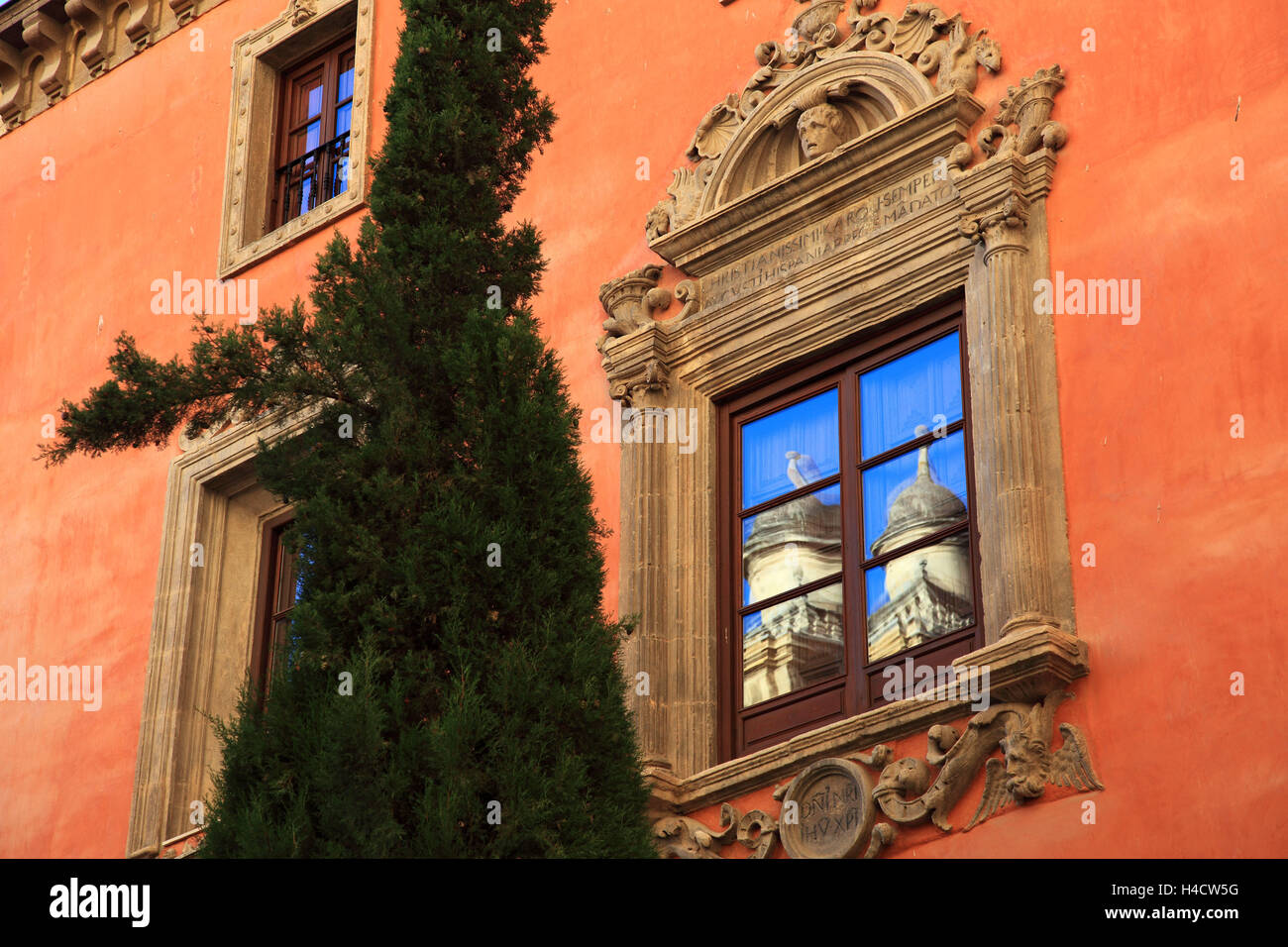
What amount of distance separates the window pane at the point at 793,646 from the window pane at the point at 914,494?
31cm

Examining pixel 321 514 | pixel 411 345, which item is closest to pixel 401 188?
pixel 411 345

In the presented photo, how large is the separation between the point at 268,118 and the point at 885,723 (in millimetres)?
6401

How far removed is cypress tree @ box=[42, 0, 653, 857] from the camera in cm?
671

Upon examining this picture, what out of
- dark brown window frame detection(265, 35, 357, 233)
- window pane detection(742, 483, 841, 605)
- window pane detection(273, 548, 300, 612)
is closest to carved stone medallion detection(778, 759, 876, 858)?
window pane detection(742, 483, 841, 605)

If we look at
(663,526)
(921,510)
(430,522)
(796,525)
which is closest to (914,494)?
(921,510)

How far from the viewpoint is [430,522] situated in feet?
23.6

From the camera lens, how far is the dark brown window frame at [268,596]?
11570mm

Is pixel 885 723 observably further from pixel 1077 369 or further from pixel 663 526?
pixel 663 526

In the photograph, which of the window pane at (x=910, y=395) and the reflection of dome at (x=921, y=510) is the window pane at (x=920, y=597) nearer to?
the reflection of dome at (x=921, y=510)

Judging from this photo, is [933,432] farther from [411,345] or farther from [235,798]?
[235,798]

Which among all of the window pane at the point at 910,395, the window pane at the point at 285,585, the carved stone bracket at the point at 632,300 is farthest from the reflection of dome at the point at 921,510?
the window pane at the point at 285,585

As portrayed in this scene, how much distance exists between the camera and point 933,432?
9.07 meters
